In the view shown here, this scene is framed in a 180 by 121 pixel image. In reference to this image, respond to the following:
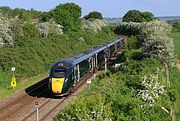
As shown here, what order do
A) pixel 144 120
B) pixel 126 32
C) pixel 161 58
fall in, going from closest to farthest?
pixel 144 120 → pixel 161 58 → pixel 126 32

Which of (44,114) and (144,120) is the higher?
(144,120)

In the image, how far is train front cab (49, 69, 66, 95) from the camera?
3156 centimetres

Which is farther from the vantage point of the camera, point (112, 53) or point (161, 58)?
point (112, 53)

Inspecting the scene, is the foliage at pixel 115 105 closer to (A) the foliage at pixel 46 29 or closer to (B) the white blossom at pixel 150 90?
(B) the white blossom at pixel 150 90

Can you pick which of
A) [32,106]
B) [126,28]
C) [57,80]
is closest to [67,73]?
[57,80]

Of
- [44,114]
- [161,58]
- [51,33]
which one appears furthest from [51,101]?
[51,33]

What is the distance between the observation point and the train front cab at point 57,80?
3156cm

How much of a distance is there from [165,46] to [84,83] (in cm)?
871

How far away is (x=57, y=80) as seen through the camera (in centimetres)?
3159

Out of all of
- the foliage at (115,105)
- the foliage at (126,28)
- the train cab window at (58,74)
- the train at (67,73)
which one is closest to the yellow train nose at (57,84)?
the train at (67,73)

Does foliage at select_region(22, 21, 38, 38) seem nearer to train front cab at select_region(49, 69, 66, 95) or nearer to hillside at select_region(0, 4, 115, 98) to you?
hillside at select_region(0, 4, 115, 98)

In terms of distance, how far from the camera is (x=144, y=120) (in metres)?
19.2

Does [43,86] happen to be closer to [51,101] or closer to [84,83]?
[84,83]

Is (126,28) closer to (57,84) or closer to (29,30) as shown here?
(29,30)
